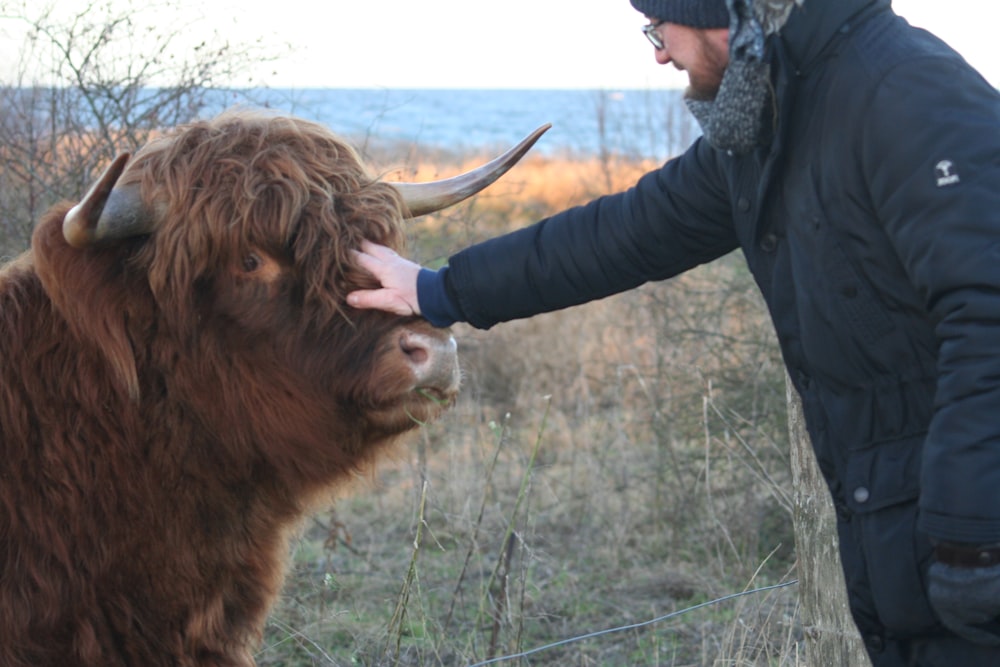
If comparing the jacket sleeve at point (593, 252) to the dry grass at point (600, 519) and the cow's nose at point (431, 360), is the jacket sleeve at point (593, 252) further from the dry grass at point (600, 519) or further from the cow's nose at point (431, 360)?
the dry grass at point (600, 519)

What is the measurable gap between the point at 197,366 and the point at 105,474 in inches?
15.6

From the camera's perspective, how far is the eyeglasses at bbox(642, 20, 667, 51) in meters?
2.69

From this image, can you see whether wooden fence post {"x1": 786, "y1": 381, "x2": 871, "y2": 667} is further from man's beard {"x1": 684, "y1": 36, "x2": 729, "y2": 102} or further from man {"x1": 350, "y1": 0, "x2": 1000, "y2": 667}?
man's beard {"x1": 684, "y1": 36, "x2": 729, "y2": 102}

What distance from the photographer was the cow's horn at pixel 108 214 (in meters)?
2.97

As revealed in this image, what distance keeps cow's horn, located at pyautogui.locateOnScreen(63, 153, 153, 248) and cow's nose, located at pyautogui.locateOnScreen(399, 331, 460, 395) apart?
0.83m

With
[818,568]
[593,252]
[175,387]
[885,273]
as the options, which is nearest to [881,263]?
[885,273]

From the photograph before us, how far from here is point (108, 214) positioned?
10.3 ft

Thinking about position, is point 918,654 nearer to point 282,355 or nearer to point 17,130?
point 282,355

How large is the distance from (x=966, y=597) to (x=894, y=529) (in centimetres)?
25

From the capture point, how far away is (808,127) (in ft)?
8.11

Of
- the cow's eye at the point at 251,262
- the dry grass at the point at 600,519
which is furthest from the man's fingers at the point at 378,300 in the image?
the dry grass at the point at 600,519

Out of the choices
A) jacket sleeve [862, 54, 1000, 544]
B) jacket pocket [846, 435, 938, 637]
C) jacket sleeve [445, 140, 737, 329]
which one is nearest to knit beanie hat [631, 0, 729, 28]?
jacket sleeve [862, 54, 1000, 544]

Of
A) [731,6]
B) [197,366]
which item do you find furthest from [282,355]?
[731,6]

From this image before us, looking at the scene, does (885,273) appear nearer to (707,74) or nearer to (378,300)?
(707,74)
